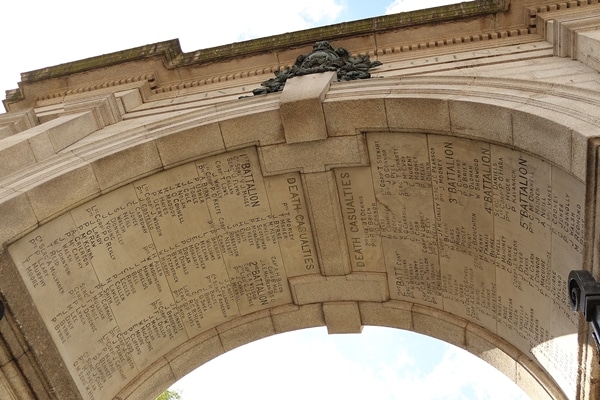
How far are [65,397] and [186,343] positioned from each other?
97.0 inches

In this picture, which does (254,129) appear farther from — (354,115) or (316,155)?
(354,115)

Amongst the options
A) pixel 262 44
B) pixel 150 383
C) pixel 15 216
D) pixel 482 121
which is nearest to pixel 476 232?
pixel 482 121

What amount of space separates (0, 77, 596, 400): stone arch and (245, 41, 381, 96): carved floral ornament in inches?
35.9

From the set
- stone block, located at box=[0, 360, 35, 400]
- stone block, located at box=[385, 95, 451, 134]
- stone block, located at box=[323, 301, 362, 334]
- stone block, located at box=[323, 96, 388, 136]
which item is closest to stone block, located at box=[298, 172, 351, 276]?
stone block, located at box=[323, 301, 362, 334]

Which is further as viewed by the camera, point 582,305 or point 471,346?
point 471,346

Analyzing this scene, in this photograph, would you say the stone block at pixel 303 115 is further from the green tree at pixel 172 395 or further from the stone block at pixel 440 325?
the green tree at pixel 172 395

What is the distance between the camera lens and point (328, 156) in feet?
29.0

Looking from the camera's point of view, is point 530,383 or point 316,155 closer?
point 530,383

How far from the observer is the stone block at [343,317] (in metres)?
9.96

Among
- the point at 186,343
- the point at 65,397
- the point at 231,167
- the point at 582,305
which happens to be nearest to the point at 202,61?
the point at 231,167

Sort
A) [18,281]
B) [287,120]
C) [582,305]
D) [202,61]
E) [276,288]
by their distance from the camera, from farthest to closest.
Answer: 1. [202,61]
2. [276,288]
3. [287,120]
4. [18,281]
5. [582,305]

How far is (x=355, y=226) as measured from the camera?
941 cm

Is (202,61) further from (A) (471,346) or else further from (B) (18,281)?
(A) (471,346)

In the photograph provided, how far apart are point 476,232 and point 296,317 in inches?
142
